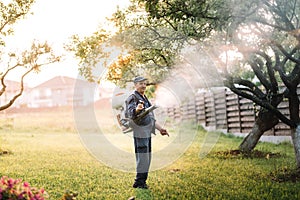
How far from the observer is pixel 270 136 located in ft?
38.6

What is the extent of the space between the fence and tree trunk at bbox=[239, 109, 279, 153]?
1.58 metres

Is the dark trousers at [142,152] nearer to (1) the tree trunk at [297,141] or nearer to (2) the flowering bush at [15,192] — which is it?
(2) the flowering bush at [15,192]

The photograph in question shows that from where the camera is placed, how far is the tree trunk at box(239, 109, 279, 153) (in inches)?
355

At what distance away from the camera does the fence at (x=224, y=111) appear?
12.2 metres

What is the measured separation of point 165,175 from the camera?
7.05m

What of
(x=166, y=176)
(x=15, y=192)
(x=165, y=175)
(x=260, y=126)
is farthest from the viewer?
(x=260, y=126)

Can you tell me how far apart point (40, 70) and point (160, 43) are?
275 centimetres

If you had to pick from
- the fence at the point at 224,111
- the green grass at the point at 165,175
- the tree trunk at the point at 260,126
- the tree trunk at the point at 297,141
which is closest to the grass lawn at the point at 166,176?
the green grass at the point at 165,175

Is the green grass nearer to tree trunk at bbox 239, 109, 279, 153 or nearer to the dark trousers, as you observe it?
the dark trousers

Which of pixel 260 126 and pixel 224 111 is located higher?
pixel 224 111

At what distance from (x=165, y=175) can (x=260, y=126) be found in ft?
9.60

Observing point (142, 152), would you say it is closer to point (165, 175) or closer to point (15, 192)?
point (165, 175)

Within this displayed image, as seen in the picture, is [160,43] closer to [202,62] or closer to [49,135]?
[202,62]

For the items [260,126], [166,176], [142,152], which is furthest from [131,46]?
[260,126]
